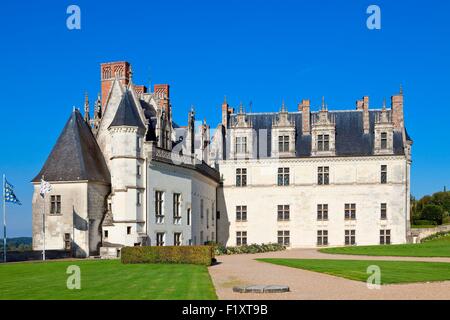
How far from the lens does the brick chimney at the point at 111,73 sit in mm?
38531

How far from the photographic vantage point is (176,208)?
3981 cm

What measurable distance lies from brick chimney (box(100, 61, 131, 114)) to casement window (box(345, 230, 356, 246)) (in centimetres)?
2313

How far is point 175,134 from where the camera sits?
44625mm

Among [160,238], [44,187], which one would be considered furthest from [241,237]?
[44,187]

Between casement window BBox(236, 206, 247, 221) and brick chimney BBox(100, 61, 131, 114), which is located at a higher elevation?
brick chimney BBox(100, 61, 131, 114)

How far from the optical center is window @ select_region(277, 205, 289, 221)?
51.7 m

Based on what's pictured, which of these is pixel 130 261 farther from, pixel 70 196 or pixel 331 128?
pixel 331 128

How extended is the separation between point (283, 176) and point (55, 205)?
2251 cm

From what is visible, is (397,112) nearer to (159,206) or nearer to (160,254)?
(159,206)

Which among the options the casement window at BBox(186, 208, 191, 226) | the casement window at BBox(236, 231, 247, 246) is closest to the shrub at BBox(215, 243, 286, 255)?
the casement window at BBox(186, 208, 191, 226)

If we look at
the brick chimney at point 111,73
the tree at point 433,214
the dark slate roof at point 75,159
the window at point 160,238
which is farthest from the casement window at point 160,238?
the tree at point 433,214

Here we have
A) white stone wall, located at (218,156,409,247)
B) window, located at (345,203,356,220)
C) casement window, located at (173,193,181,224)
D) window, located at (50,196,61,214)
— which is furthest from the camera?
window, located at (345,203,356,220)

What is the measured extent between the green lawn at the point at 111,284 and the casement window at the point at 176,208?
53.6ft

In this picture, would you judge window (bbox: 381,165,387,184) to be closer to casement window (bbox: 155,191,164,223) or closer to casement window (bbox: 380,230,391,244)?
casement window (bbox: 380,230,391,244)
